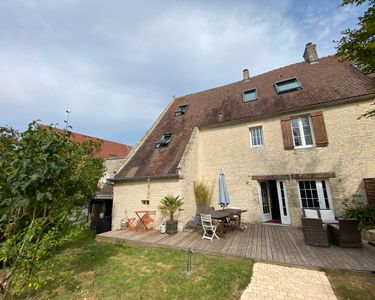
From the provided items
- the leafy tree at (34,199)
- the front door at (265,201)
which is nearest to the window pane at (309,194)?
the front door at (265,201)

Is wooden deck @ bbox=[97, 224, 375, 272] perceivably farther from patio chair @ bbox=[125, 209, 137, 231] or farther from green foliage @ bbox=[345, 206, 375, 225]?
green foliage @ bbox=[345, 206, 375, 225]

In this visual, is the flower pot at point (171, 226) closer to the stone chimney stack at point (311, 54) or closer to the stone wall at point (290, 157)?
the stone wall at point (290, 157)

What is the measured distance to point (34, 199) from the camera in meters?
3.10

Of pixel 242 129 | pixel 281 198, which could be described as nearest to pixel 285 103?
pixel 242 129

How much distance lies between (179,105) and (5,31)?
35.0 ft

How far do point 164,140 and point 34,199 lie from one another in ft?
29.0

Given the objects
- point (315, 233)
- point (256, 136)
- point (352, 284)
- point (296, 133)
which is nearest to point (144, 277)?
point (352, 284)

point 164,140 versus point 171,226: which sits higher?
point 164,140

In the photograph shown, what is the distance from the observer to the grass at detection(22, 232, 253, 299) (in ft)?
12.3

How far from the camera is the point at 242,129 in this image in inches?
413

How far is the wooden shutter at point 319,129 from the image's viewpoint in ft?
27.7

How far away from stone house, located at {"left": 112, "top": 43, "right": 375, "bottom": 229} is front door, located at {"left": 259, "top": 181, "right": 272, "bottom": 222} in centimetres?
5

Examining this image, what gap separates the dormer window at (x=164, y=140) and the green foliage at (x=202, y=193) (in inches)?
122

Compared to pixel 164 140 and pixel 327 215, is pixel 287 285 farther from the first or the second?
pixel 164 140
